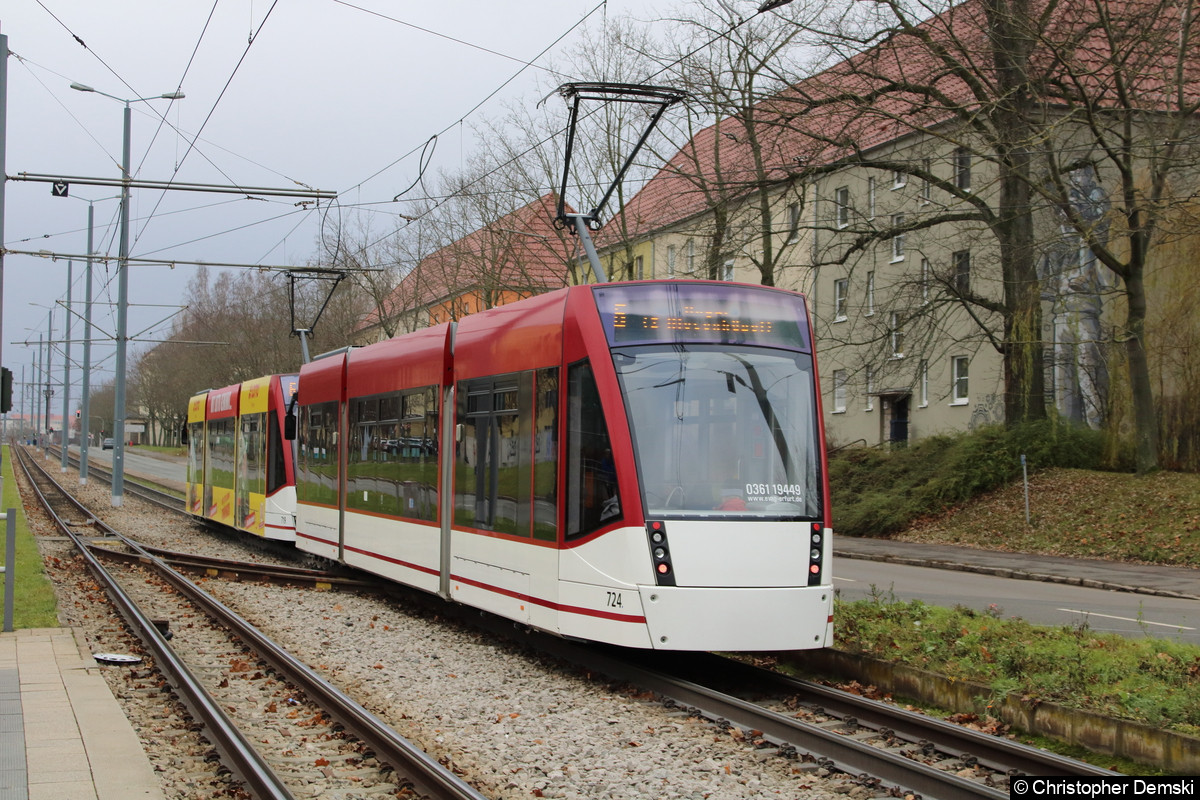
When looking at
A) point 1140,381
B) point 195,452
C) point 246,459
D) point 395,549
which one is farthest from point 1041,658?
point 195,452

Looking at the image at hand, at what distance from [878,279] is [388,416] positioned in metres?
28.1

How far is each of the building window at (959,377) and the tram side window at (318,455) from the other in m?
24.1

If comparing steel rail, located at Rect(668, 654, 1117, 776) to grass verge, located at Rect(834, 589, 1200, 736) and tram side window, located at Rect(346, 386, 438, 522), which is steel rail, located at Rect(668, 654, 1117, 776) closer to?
grass verge, located at Rect(834, 589, 1200, 736)

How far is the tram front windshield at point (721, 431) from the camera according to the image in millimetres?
9203

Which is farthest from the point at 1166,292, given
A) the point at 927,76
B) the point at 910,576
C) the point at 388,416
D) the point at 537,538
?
the point at 537,538

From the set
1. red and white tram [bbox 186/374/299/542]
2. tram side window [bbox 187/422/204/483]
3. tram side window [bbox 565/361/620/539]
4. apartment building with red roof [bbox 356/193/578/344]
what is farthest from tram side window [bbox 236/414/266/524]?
tram side window [bbox 565/361/620/539]

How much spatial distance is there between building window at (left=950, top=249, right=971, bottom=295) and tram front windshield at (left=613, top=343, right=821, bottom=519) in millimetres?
18227

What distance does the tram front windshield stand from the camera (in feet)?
30.2

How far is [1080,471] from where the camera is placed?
2728 cm

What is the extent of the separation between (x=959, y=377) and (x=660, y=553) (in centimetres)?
3111

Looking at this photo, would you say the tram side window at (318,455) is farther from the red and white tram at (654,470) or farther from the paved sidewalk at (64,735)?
the paved sidewalk at (64,735)

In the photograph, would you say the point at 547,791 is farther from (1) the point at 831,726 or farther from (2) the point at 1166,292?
(2) the point at 1166,292

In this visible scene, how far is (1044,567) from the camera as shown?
2147 cm

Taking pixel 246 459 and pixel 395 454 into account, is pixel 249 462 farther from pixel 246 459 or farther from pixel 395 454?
pixel 395 454
